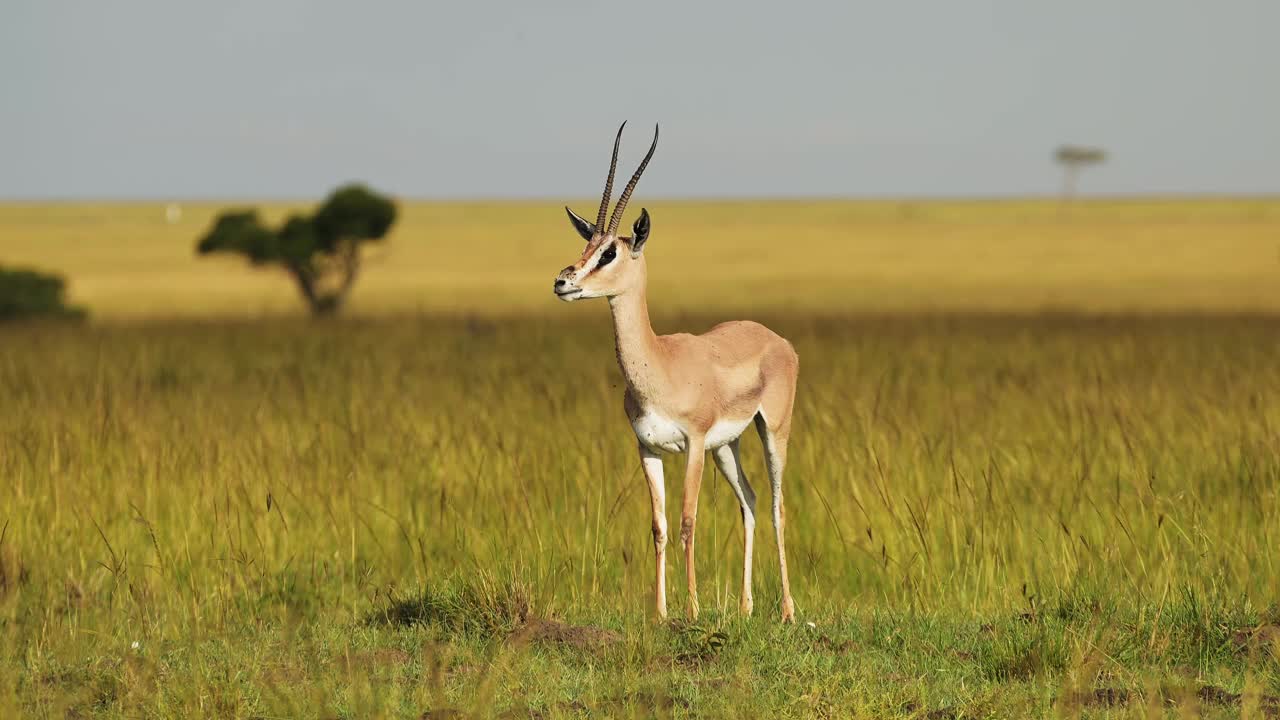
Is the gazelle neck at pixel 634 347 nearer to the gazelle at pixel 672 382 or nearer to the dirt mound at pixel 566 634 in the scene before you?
the gazelle at pixel 672 382

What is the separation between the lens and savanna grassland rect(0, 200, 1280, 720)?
5.61 m

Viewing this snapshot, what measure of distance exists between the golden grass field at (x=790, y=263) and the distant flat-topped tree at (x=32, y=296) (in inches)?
51.7

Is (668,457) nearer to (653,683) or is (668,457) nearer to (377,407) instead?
(377,407)

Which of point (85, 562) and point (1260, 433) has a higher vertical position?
point (1260, 433)

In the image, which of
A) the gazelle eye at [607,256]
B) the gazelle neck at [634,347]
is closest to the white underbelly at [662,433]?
the gazelle neck at [634,347]

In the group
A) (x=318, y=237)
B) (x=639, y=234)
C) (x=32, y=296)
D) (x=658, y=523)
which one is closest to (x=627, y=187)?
(x=639, y=234)

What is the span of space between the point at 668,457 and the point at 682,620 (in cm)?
318

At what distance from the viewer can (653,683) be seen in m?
5.49

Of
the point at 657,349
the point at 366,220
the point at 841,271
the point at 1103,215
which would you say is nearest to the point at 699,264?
the point at 841,271

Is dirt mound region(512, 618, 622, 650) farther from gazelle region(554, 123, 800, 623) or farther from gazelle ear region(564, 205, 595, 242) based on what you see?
gazelle ear region(564, 205, 595, 242)

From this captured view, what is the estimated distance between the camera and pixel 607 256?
572 centimetres

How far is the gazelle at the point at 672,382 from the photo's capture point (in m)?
5.72

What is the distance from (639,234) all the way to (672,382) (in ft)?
2.11

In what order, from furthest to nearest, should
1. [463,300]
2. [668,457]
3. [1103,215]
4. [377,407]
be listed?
[1103,215] < [463,300] < [377,407] < [668,457]
